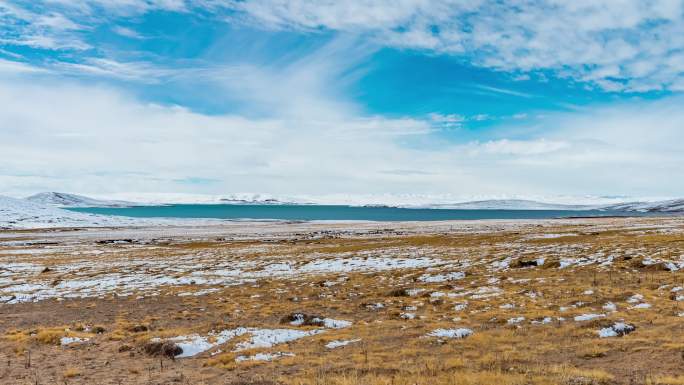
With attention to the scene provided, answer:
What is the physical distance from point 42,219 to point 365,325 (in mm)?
189116

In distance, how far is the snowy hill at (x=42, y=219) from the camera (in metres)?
154

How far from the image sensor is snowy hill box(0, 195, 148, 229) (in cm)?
15350

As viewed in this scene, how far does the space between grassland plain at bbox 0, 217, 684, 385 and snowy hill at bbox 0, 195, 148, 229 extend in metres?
138

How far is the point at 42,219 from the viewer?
6649 inches

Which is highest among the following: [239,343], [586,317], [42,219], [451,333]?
[586,317]

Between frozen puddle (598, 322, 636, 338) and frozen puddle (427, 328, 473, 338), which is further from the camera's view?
frozen puddle (427, 328, 473, 338)

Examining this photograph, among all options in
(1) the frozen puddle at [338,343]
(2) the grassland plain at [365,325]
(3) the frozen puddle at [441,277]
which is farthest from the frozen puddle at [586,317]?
(3) the frozen puddle at [441,277]

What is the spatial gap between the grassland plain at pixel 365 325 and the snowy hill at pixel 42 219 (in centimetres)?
13805

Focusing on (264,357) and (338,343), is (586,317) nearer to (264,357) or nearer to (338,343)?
(338,343)

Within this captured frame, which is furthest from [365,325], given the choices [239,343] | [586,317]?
[586,317]

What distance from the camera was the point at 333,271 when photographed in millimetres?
35969

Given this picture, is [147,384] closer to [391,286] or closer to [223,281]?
[391,286]

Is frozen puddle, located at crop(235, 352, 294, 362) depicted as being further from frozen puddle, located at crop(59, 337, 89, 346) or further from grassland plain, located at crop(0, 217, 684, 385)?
frozen puddle, located at crop(59, 337, 89, 346)

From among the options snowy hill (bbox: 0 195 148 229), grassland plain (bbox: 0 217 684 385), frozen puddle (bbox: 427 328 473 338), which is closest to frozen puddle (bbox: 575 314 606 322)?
grassland plain (bbox: 0 217 684 385)
